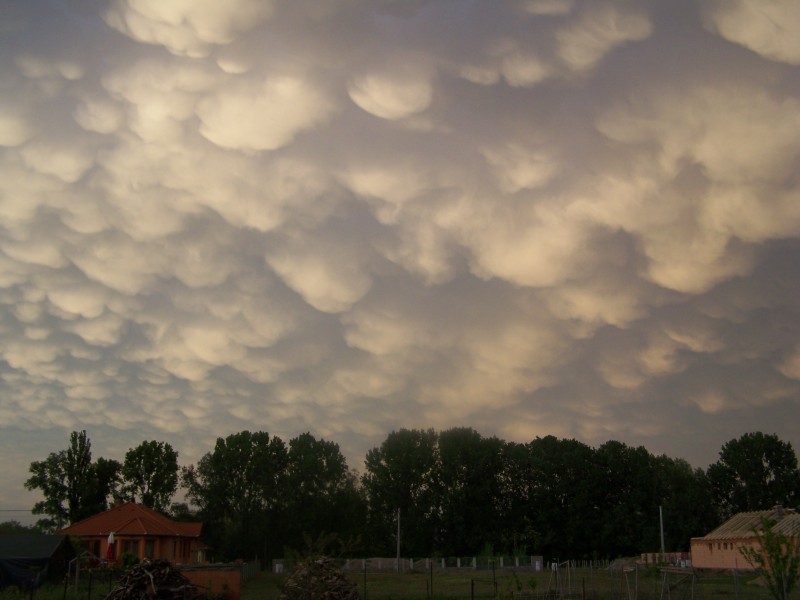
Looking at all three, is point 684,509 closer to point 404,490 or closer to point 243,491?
point 404,490

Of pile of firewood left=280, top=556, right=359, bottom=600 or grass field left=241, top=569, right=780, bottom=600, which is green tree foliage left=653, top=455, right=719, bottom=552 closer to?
grass field left=241, top=569, right=780, bottom=600

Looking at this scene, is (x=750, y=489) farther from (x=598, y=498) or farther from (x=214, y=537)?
(x=214, y=537)

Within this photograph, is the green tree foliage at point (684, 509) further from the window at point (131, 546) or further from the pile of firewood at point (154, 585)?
the pile of firewood at point (154, 585)

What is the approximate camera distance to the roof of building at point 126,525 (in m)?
56.8

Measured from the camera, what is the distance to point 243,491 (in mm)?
85688

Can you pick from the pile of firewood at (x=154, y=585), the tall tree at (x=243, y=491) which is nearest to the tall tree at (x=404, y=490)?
the tall tree at (x=243, y=491)

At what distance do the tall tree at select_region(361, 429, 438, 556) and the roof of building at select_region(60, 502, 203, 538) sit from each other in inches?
1110

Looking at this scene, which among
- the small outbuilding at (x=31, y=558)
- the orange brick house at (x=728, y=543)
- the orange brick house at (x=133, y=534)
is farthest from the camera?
the orange brick house at (x=728, y=543)

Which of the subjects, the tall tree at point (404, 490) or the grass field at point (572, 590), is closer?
the grass field at point (572, 590)

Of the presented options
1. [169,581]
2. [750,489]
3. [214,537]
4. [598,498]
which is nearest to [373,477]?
[214,537]

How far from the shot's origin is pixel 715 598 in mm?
34375

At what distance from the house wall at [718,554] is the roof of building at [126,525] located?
144ft

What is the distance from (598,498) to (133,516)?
52.0 meters

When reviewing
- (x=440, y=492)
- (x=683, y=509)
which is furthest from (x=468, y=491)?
(x=683, y=509)
